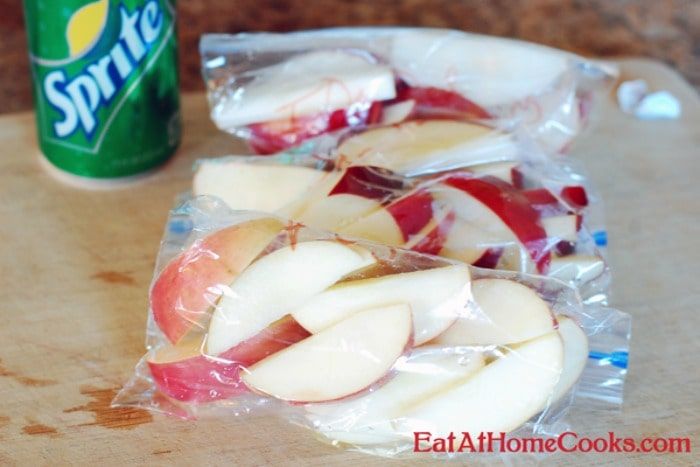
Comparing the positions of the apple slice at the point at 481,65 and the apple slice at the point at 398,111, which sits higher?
the apple slice at the point at 481,65

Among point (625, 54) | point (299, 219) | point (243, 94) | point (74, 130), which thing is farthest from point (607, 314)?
point (625, 54)

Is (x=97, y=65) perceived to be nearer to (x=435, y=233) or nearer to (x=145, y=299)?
(x=145, y=299)

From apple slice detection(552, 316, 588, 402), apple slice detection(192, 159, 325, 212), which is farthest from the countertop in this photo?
apple slice detection(552, 316, 588, 402)

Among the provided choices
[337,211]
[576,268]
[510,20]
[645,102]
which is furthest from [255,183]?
[510,20]

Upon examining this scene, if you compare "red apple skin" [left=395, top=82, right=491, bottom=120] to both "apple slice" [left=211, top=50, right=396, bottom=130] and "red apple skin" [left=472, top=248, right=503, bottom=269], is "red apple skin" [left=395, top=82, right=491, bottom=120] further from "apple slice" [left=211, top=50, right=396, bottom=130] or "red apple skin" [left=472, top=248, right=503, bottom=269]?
"red apple skin" [left=472, top=248, right=503, bottom=269]

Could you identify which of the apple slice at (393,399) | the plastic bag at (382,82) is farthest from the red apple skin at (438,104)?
the apple slice at (393,399)

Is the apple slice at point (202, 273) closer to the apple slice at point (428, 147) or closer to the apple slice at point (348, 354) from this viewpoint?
the apple slice at point (348, 354)
